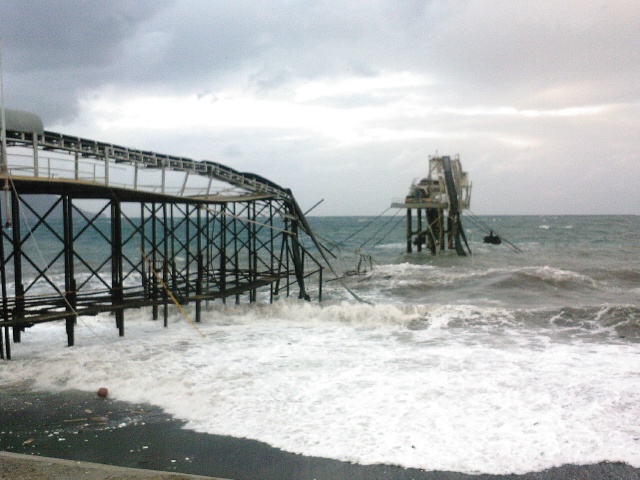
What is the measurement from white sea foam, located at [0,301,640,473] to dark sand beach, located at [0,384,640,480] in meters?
0.31

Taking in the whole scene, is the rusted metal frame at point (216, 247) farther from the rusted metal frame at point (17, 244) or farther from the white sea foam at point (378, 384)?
the rusted metal frame at point (17, 244)

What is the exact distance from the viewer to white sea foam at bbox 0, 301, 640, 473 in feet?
29.9

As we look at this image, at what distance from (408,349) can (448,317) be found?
5.83m

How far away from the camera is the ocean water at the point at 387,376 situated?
9.22m

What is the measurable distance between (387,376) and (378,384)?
0.69 meters

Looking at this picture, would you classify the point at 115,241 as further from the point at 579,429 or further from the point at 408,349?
the point at 579,429

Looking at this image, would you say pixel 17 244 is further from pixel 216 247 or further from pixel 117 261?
pixel 216 247

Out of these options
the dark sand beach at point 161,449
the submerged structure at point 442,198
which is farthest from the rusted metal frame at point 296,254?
the submerged structure at point 442,198

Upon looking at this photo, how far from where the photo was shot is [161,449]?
8.84 m

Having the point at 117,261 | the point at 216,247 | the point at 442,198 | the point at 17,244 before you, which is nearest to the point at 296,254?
the point at 216,247

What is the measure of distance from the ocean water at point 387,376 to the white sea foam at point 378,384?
4cm

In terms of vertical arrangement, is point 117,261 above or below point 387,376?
above

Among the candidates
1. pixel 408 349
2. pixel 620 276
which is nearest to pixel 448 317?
pixel 408 349

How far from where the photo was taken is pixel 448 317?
21.2 meters
